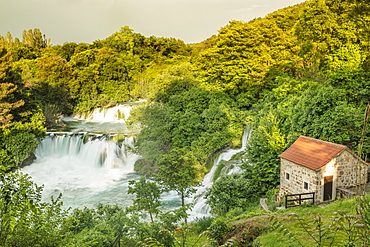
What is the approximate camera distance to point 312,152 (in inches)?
454

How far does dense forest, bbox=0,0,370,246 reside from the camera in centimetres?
942

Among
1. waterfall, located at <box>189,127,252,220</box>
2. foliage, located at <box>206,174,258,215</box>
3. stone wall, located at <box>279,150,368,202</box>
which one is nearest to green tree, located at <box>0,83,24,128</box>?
waterfall, located at <box>189,127,252,220</box>

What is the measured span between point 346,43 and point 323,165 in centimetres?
1086

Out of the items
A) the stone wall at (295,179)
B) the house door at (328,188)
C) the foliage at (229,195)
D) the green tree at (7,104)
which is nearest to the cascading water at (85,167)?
the green tree at (7,104)

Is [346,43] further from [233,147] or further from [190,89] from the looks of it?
[190,89]

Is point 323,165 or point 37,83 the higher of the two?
point 37,83

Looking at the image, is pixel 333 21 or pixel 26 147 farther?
pixel 26 147

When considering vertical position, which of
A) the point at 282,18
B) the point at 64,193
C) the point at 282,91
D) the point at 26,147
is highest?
the point at 282,18

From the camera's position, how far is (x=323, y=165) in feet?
35.3

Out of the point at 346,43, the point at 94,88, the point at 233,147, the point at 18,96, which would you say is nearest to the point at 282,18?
the point at 346,43

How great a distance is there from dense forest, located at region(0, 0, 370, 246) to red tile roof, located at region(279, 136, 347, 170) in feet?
5.40

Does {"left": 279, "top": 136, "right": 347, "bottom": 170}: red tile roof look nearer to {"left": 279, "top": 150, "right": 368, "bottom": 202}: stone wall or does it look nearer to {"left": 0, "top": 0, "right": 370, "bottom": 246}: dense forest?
{"left": 279, "top": 150, "right": 368, "bottom": 202}: stone wall

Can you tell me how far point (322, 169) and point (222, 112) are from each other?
1118cm

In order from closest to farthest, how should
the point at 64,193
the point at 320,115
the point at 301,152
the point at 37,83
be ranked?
the point at 301,152 → the point at 320,115 → the point at 64,193 → the point at 37,83
